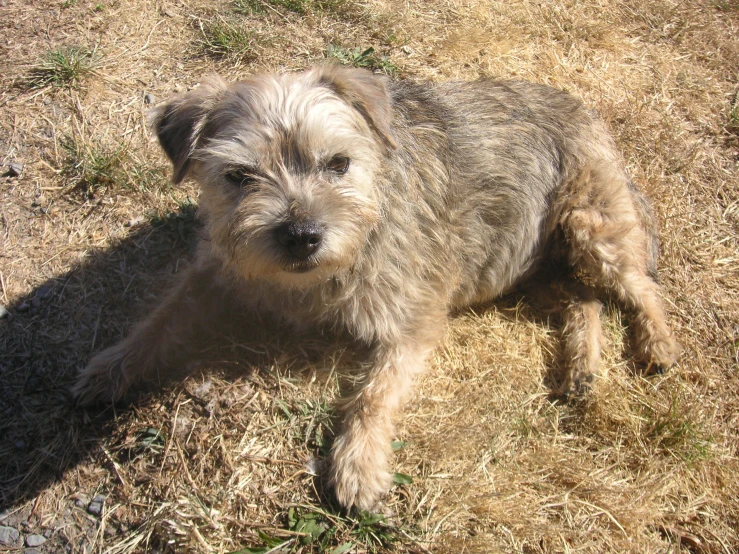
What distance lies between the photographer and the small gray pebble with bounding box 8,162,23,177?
15.2 ft

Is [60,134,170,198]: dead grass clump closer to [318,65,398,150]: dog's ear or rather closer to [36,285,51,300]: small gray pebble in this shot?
[36,285,51,300]: small gray pebble

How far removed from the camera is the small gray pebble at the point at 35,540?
3158mm

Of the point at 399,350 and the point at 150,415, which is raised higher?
the point at 399,350

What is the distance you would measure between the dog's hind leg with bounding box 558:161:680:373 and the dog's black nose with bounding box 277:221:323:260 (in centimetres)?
213

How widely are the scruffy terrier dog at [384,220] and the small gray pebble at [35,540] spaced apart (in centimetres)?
81

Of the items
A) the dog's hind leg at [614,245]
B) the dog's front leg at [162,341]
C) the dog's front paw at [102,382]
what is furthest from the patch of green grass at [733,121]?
the dog's front paw at [102,382]

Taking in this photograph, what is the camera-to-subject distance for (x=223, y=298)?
161 inches

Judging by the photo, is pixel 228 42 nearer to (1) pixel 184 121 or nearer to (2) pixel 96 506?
(1) pixel 184 121

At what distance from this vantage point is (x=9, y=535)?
3.18m

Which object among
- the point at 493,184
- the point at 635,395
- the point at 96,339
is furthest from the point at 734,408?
the point at 96,339

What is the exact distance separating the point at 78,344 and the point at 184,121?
73.4 inches

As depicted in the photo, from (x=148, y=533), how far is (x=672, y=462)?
3248 millimetres

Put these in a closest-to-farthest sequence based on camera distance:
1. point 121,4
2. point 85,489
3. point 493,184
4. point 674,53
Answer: point 85,489, point 493,184, point 121,4, point 674,53

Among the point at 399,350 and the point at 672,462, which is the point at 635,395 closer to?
the point at 672,462
